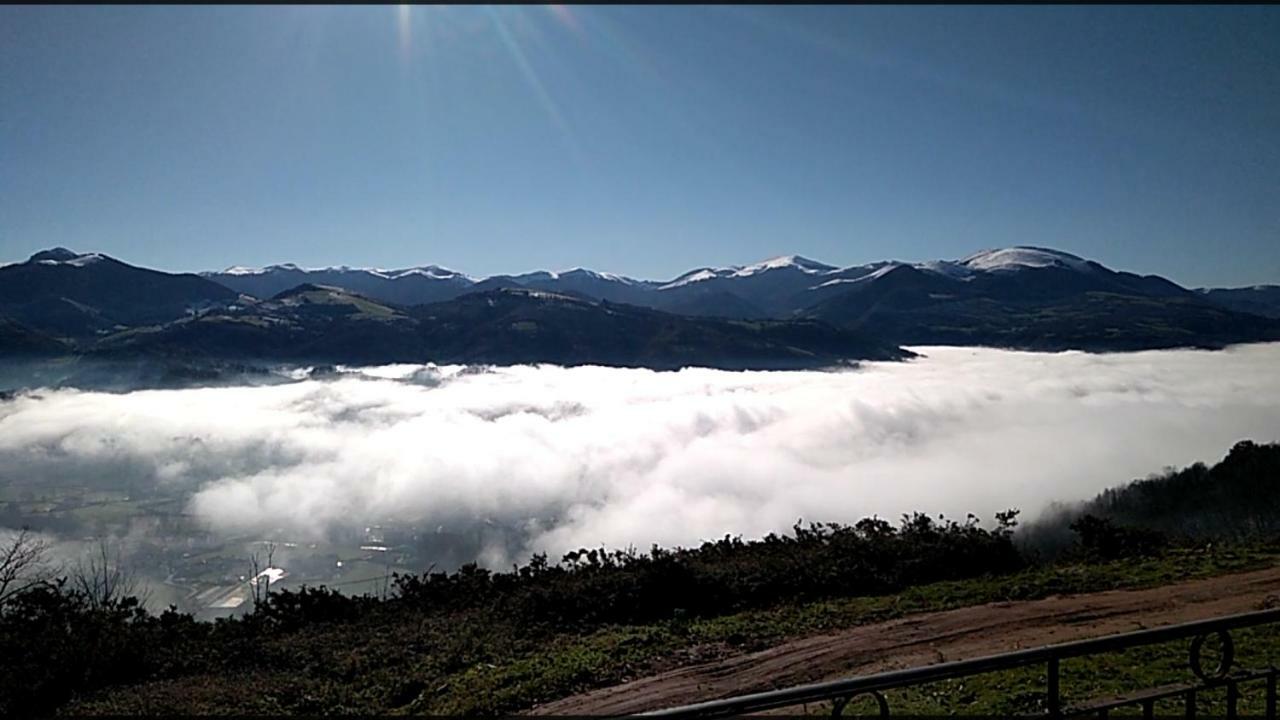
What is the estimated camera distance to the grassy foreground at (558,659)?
30.5ft

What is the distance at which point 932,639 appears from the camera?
477 inches

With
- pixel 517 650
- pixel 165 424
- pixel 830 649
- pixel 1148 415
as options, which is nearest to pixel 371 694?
pixel 517 650

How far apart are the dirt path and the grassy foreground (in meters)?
0.44

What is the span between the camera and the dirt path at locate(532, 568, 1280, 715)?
10.6 meters

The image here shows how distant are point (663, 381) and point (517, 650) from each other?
163997 millimetres

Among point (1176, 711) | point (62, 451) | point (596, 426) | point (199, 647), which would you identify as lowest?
point (1176, 711)

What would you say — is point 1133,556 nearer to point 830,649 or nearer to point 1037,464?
point 830,649

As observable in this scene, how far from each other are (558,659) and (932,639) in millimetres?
6003

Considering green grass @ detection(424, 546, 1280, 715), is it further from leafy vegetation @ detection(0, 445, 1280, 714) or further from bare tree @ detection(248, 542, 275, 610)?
bare tree @ detection(248, 542, 275, 610)

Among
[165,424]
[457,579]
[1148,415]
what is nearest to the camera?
[457,579]

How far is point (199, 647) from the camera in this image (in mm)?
14016

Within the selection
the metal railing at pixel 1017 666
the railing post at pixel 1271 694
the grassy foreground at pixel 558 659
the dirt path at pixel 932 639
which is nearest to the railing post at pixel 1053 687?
the metal railing at pixel 1017 666

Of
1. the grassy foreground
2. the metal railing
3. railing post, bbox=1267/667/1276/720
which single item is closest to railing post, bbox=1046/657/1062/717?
the metal railing

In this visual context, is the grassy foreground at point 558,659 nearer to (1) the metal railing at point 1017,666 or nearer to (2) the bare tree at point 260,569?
(1) the metal railing at point 1017,666
